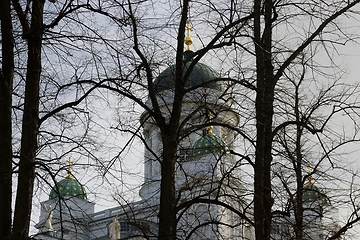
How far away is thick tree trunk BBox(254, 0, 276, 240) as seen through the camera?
10.4 meters

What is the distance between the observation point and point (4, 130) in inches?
366

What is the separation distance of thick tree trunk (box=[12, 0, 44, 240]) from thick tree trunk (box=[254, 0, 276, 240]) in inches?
121

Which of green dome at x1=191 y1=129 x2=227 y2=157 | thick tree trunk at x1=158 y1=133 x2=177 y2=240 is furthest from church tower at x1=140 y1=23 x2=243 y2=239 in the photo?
thick tree trunk at x1=158 y1=133 x2=177 y2=240

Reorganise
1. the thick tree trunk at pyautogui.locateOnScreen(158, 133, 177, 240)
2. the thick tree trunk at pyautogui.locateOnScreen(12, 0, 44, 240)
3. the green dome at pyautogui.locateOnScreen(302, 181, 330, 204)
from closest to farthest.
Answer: the thick tree trunk at pyautogui.locateOnScreen(12, 0, 44, 240), the thick tree trunk at pyautogui.locateOnScreen(158, 133, 177, 240), the green dome at pyautogui.locateOnScreen(302, 181, 330, 204)

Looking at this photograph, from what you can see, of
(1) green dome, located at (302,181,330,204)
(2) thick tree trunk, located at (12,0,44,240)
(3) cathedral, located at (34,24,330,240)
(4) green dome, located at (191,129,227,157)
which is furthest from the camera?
(1) green dome, located at (302,181,330,204)

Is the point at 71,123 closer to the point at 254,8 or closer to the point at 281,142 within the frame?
the point at 254,8

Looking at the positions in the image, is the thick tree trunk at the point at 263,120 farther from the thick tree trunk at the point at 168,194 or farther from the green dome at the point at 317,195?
the green dome at the point at 317,195

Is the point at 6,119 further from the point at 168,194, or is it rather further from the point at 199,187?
the point at 199,187

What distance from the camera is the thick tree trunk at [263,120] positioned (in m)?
10.4

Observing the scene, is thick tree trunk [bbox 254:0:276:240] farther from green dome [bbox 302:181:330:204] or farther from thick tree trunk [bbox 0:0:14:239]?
thick tree trunk [bbox 0:0:14:239]

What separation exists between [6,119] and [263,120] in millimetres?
3973

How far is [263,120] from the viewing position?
1096cm

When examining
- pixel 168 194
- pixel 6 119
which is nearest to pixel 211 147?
pixel 168 194

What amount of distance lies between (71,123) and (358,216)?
4.86 metres
